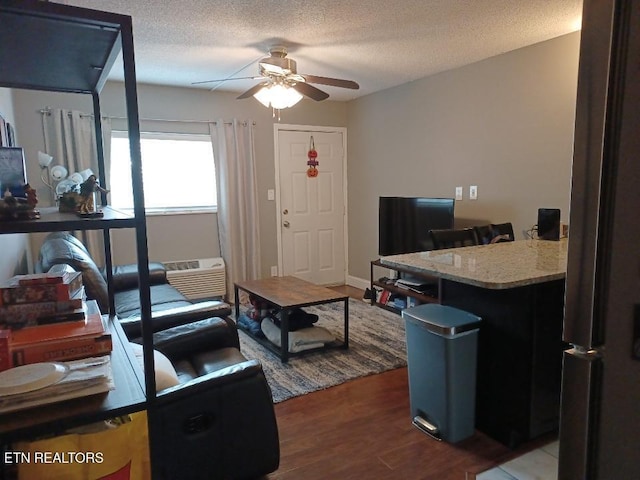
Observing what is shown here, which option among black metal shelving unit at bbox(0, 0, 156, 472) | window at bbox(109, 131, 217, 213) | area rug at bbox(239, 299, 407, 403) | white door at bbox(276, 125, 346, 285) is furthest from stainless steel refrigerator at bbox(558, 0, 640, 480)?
white door at bbox(276, 125, 346, 285)

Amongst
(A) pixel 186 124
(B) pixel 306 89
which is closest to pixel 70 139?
(A) pixel 186 124

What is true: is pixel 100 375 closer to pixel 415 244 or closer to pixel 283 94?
pixel 283 94

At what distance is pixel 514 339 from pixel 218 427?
1.41m

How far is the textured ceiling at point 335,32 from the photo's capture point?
255 cm

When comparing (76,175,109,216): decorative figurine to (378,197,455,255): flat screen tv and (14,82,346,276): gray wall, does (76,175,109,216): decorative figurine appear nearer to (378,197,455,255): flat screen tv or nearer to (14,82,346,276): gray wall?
(378,197,455,255): flat screen tv

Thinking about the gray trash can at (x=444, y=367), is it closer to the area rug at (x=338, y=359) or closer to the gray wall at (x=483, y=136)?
the area rug at (x=338, y=359)

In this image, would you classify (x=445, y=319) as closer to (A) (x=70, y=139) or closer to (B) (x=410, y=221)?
(B) (x=410, y=221)

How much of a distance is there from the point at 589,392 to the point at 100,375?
960 mm

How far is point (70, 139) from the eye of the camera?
13.2 ft

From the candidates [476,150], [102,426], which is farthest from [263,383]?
[476,150]

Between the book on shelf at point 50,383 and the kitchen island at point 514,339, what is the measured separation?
55.2 inches

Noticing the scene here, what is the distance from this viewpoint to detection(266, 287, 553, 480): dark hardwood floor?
6.44 feet

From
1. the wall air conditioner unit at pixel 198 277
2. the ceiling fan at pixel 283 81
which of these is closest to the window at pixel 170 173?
the wall air conditioner unit at pixel 198 277

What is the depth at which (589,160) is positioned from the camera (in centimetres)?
64
